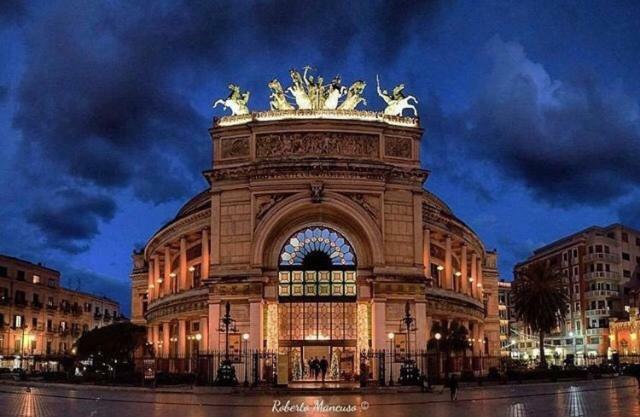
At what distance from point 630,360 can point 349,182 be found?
56.8 meters

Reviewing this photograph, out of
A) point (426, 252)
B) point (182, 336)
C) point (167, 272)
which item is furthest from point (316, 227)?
point (167, 272)

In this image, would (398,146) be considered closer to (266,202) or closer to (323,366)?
(266,202)

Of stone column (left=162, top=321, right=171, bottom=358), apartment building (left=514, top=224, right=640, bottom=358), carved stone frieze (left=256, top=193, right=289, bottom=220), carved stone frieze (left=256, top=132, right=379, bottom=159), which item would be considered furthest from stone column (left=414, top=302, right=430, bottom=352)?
apartment building (left=514, top=224, right=640, bottom=358)

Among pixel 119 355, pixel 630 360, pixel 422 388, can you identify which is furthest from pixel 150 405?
pixel 630 360

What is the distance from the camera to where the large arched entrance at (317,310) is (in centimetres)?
6888

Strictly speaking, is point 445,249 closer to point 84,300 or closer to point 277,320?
point 277,320

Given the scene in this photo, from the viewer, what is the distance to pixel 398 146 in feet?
230

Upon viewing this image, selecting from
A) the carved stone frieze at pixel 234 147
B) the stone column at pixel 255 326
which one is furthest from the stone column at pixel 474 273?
the carved stone frieze at pixel 234 147

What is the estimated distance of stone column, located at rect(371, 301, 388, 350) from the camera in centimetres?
6588

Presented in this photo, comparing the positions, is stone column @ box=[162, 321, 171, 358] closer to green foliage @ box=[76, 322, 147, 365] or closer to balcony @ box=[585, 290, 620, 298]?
green foliage @ box=[76, 322, 147, 365]

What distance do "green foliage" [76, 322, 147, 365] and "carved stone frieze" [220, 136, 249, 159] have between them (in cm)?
1959

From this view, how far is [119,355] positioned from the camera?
252 feet

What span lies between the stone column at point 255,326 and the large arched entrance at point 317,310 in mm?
2701

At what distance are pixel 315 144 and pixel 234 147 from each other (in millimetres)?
6813
